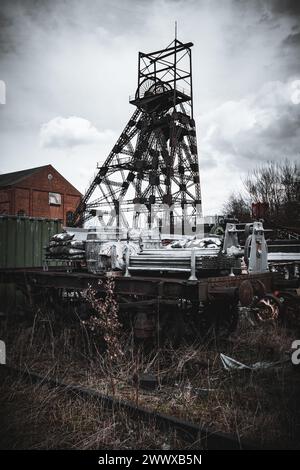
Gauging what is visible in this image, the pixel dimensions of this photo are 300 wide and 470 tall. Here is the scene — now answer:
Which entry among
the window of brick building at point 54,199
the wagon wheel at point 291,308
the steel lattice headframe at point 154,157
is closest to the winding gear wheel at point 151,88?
the steel lattice headframe at point 154,157

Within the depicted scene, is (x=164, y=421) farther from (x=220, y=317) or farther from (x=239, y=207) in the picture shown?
(x=239, y=207)

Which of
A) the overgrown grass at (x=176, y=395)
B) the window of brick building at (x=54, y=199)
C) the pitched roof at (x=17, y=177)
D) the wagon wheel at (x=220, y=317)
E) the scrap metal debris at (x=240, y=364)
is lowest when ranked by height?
the overgrown grass at (x=176, y=395)

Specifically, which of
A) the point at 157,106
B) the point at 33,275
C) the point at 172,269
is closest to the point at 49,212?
the point at 157,106

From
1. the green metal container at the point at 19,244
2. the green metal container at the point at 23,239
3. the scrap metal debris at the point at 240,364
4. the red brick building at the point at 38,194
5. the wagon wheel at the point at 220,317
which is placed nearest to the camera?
the scrap metal debris at the point at 240,364

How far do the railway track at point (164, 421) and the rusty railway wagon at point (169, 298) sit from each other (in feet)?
5.20

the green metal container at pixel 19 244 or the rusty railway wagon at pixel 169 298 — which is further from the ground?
the green metal container at pixel 19 244

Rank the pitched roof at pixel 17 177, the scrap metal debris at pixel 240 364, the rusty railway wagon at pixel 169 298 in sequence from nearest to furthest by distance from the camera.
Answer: the scrap metal debris at pixel 240 364, the rusty railway wagon at pixel 169 298, the pitched roof at pixel 17 177

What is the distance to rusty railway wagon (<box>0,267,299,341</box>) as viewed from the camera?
548 cm

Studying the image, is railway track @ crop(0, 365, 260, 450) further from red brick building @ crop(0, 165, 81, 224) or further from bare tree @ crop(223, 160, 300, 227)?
red brick building @ crop(0, 165, 81, 224)

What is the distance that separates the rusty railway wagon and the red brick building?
78.8ft

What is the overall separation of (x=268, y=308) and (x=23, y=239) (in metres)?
7.01

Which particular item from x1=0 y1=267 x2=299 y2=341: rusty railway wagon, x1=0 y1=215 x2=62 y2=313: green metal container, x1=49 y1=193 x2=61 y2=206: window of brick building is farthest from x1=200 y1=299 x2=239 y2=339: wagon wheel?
x1=49 y1=193 x2=61 y2=206: window of brick building

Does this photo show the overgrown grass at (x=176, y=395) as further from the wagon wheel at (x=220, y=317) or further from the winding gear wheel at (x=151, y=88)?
the winding gear wheel at (x=151, y=88)

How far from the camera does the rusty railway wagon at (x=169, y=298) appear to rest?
5.48m
